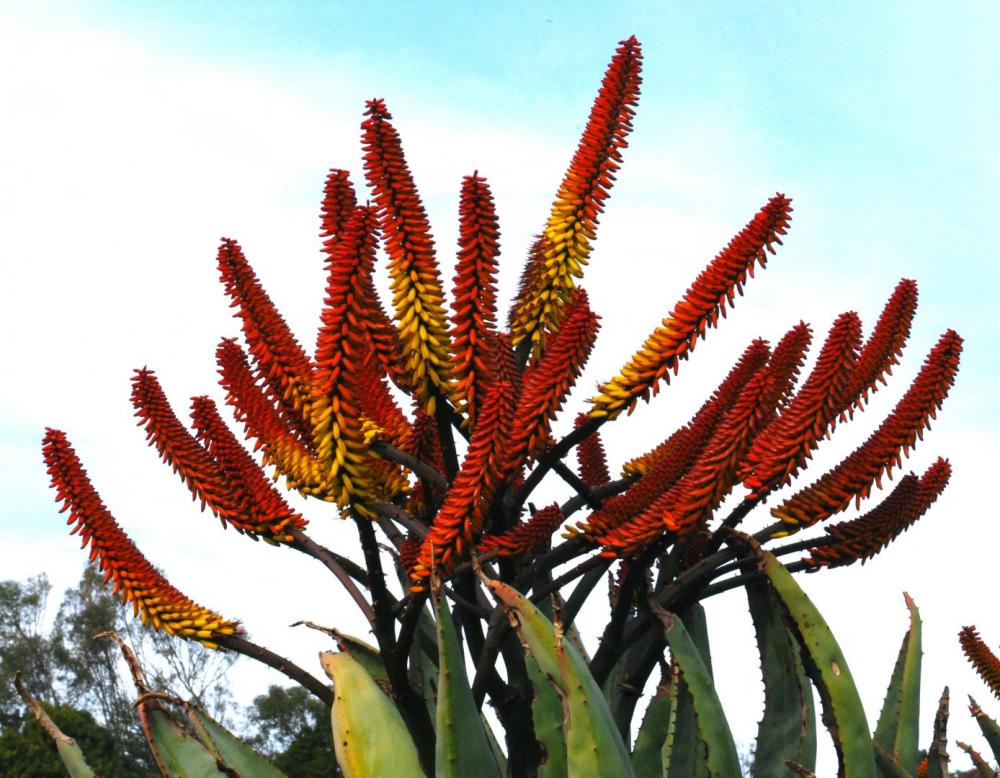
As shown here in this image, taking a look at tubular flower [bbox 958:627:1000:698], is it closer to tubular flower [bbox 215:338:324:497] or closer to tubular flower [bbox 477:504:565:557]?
tubular flower [bbox 477:504:565:557]

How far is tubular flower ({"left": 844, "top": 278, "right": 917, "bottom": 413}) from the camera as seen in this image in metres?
4.45

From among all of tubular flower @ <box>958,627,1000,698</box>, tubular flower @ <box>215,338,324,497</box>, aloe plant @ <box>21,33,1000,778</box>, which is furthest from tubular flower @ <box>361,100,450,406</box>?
tubular flower @ <box>958,627,1000,698</box>

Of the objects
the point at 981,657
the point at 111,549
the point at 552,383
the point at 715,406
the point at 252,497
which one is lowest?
A: the point at 111,549

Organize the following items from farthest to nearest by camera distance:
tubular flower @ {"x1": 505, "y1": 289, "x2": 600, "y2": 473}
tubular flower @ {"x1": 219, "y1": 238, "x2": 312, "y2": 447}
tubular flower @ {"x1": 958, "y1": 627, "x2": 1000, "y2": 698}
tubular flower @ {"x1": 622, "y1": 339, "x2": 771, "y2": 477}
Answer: tubular flower @ {"x1": 958, "y1": 627, "x2": 1000, "y2": 698} → tubular flower @ {"x1": 622, "y1": 339, "x2": 771, "y2": 477} → tubular flower @ {"x1": 219, "y1": 238, "x2": 312, "y2": 447} → tubular flower @ {"x1": 505, "y1": 289, "x2": 600, "y2": 473}

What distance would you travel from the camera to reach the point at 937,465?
457cm

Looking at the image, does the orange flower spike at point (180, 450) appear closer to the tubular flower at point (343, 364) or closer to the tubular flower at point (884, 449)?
the tubular flower at point (343, 364)

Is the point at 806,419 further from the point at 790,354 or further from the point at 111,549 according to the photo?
the point at 111,549

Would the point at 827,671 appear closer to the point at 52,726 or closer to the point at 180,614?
the point at 180,614

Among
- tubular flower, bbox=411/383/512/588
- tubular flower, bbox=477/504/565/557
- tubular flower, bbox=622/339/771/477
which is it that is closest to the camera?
tubular flower, bbox=411/383/512/588

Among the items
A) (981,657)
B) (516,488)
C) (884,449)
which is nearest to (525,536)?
(516,488)

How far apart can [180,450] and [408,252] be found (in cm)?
93

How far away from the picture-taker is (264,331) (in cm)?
435

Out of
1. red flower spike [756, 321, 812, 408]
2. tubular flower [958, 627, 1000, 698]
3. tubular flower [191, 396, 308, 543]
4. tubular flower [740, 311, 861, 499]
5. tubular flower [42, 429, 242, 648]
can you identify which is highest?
red flower spike [756, 321, 812, 408]

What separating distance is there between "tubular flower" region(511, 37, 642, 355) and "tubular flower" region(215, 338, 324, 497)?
817 millimetres
